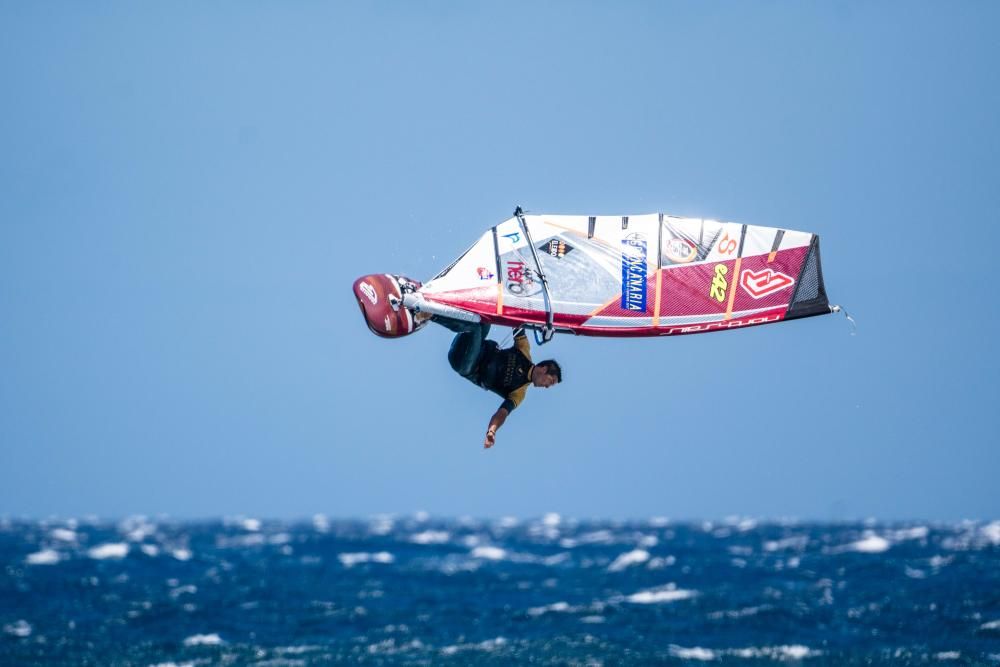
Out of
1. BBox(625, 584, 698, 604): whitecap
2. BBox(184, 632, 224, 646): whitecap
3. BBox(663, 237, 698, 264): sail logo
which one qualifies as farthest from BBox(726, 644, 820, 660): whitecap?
BBox(663, 237, 698, 264): sail logo

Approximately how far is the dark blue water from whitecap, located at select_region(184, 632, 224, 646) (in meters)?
0.05

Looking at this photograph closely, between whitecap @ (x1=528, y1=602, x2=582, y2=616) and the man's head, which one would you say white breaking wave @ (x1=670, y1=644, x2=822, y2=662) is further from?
the man's head

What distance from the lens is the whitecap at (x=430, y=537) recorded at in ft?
286

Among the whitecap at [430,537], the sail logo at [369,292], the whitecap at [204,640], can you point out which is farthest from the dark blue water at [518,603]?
the sail logo at [369,292]

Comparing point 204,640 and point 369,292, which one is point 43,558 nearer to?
point 204,640

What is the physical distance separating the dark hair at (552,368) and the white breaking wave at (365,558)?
5677 cm

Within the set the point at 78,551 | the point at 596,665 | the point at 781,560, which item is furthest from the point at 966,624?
the point at 78,551

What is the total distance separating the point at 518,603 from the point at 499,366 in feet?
125

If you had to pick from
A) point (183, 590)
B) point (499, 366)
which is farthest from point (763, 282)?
point (183, 590)

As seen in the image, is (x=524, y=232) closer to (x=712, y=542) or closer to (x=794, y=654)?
(x=794, y=654)

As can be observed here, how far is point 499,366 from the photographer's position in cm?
1434

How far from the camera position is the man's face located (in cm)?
1417

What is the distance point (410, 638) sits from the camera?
43.8 m

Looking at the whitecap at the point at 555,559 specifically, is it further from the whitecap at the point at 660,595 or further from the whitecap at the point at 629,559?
the whitecap at the point at 660,595
